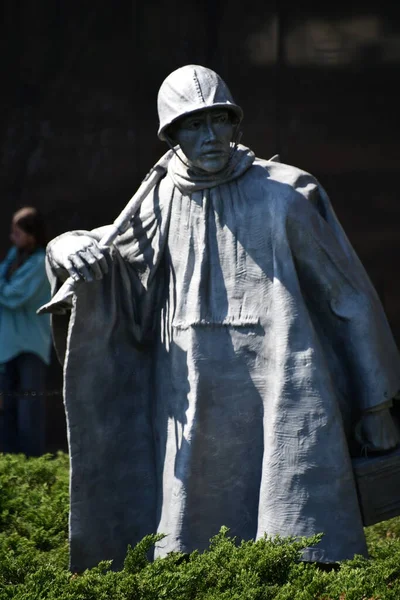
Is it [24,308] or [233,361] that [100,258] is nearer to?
[233,361]

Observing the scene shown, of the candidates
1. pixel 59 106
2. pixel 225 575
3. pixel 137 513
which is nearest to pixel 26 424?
→ pixel 59 106

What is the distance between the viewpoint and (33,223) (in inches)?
508

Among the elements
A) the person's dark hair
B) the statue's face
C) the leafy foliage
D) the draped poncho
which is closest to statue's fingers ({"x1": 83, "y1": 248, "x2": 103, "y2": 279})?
the draped poncho

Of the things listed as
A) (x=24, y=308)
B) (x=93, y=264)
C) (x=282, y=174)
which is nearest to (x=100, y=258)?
(x=93, y=264)

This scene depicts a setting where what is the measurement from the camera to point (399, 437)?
29.8 ft

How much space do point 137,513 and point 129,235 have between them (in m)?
1.28

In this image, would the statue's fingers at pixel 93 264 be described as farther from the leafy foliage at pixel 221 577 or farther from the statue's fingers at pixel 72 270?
the leafy foliage at pixel 221 577

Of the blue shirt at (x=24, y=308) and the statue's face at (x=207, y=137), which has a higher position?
the statue's face at (x=207, y=137)

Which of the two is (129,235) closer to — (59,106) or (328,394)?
(328,394)

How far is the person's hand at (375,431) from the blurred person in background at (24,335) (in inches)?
171

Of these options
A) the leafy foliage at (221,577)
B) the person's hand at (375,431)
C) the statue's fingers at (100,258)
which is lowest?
the leafy foliage at (221,577)

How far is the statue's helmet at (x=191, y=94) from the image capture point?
343 inches

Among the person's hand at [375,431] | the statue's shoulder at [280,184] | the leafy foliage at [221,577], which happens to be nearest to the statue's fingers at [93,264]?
the statue's shoulder at [280,184]

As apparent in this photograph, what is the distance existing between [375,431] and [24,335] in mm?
4720
